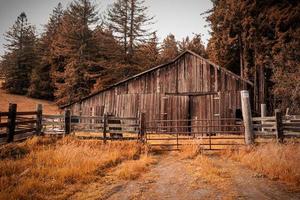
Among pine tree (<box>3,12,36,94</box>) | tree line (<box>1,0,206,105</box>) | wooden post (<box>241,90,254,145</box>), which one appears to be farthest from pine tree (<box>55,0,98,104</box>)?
wooden post (<box>241,90,254,145</box>)

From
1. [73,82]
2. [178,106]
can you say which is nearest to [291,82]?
[178,106]

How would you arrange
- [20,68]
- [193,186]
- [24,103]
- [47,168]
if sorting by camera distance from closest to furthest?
[193,186] < [47,168] < [24,103] < [20,68]

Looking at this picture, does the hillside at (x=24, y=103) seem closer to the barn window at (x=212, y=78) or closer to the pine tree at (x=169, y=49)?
the pine tree at (x=169, y=49)

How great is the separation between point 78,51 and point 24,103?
1297cm

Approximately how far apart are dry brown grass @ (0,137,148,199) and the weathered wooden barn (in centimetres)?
981

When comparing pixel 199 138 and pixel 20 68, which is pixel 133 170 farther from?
pixel 20 68

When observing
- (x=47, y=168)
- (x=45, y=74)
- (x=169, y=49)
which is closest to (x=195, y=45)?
(x=169, y=49)

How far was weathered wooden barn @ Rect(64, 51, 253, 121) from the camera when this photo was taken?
66.0 ft

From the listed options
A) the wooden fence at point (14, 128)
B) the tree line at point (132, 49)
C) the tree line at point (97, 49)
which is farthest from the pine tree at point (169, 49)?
the wooden fence at point (14, 128)

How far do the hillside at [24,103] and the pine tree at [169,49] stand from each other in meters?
19.2

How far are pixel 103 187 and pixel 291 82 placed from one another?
1882cm

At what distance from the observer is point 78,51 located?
3616cm

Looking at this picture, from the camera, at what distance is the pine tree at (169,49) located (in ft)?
164

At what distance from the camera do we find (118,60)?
3588 cm
